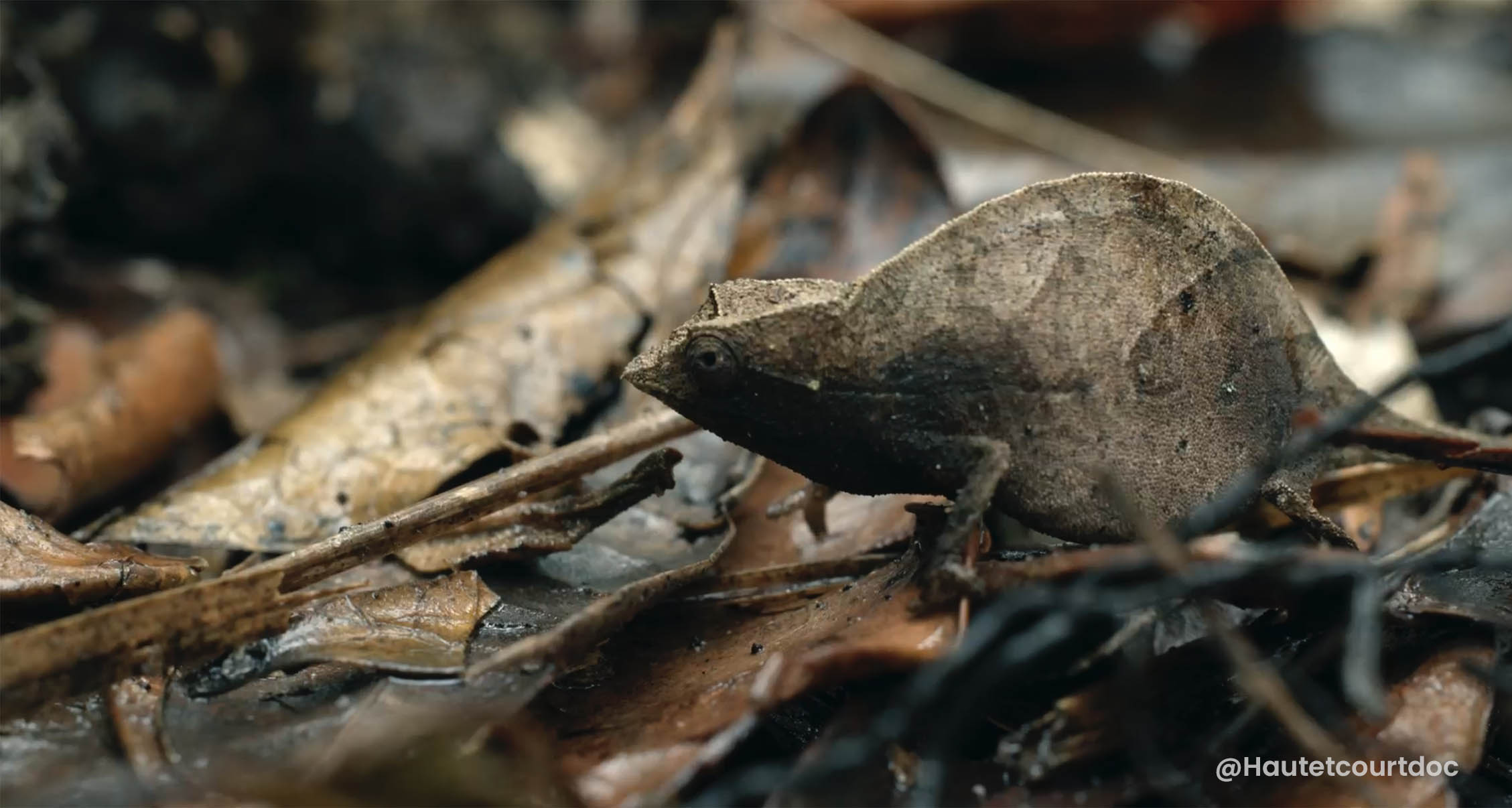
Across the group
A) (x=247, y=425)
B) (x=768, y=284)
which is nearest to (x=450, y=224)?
(x=247, y=425)

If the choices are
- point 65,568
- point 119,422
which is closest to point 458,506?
point 65,568

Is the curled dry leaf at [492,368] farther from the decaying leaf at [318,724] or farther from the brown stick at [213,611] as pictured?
the decaying leaf at [318,724]

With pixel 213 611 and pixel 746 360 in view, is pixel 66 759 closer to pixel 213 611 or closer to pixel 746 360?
pixel 213 611

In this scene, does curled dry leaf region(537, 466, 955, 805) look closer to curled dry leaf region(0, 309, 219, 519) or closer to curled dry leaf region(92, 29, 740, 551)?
curled dry leaf region(92, 29, 740, 551)

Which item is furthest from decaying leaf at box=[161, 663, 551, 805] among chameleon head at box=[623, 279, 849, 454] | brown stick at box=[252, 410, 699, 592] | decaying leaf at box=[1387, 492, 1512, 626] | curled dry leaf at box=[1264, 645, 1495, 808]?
decaying leaf at box=[1387, 492, 1512, 626]

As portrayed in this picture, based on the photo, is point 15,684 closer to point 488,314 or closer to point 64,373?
point 488,314

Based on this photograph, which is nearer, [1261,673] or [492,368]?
[1261,673]
